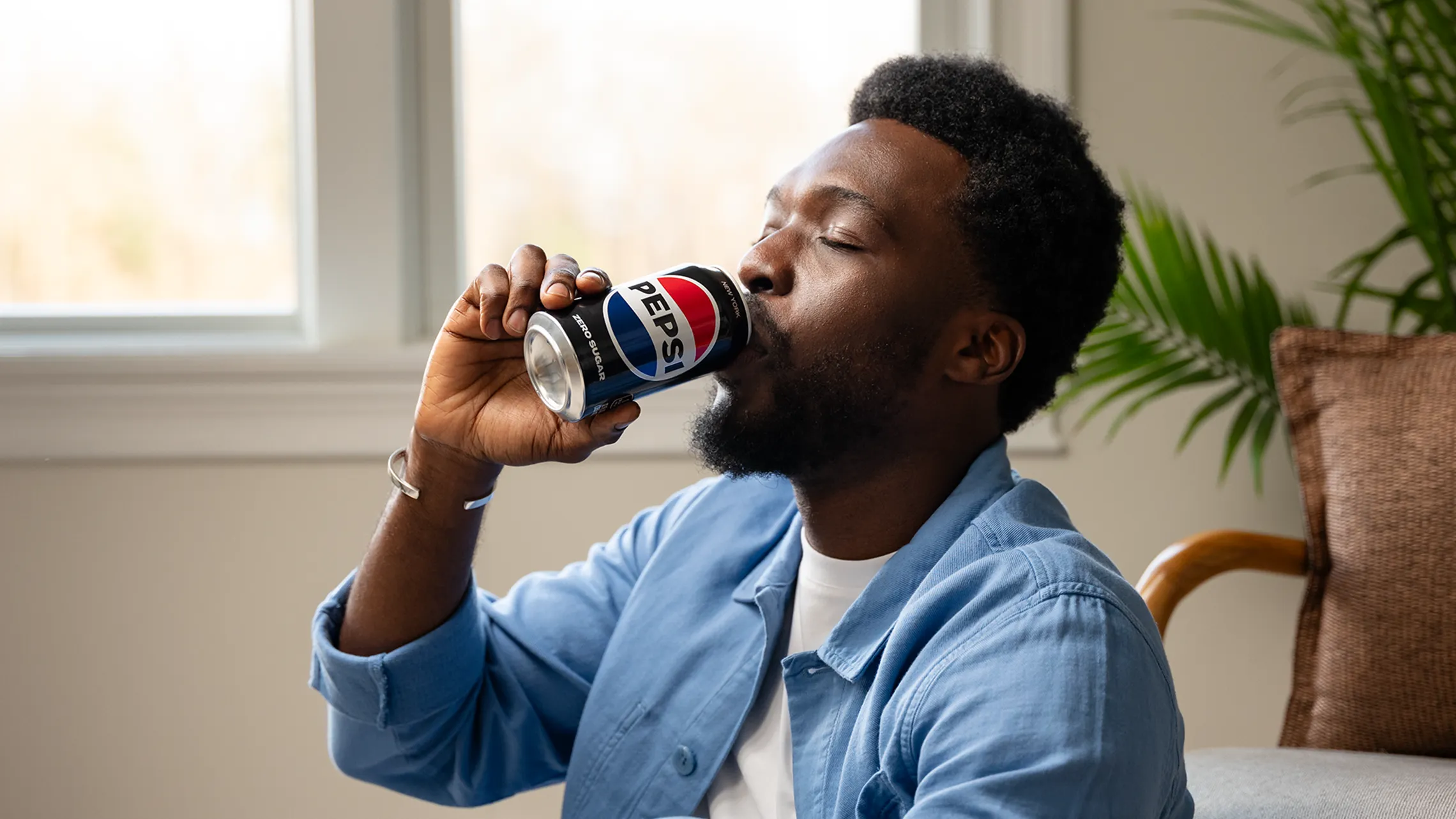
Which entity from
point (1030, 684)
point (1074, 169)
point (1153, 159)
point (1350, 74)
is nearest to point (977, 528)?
point (1030, 684)

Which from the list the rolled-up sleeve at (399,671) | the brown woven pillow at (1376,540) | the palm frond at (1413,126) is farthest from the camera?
the palm frond at (1413,126)

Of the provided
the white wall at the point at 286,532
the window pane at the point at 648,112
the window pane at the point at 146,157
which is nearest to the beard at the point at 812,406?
the white wall at the point at 286,532

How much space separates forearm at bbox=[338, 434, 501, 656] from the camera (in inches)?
40.3

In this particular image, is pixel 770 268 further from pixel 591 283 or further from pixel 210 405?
pixel 210 405

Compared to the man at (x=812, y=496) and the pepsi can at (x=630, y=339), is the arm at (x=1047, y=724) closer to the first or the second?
the man at (x=812, y=496)

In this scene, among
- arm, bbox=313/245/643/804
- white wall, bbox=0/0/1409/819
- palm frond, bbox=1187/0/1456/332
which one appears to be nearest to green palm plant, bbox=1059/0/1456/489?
palm frond, bbox=1187/0/1456/332

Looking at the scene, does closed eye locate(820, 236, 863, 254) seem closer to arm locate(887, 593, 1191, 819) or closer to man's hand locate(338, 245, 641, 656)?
man's hand locate(338, 245, 641, 656)

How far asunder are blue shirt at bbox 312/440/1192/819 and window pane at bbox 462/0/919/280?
870mm

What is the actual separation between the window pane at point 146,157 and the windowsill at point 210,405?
18 centimetres

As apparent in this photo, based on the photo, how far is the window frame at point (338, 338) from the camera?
1821 millimetres

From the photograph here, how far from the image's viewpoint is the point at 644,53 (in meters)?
1.99

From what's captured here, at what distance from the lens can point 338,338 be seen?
6.21ft

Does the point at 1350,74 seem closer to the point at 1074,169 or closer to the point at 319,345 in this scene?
the point at 1074,169

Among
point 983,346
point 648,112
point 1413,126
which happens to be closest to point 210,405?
point 648,112
